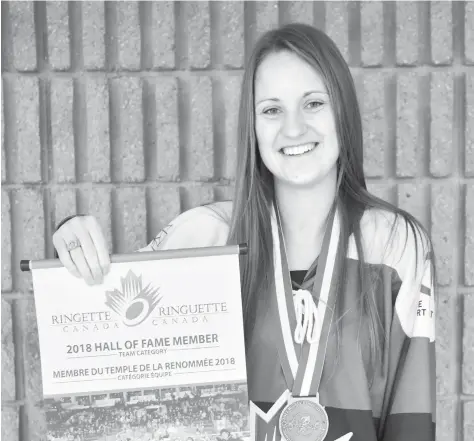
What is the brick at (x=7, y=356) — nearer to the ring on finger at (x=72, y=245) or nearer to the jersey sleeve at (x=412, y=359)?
the ring on finger at (x=72, y=245)

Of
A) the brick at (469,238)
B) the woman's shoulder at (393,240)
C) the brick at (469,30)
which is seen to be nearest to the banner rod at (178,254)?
the woman's shoulder at (393,240)

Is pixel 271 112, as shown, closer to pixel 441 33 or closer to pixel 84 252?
pixel 84 252

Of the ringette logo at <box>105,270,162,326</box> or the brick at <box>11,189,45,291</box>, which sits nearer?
the ringette logo at <box>105,270,162,326</box>

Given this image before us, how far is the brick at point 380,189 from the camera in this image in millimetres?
1845

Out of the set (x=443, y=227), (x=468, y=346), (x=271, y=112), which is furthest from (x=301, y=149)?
(x=468, y=346)

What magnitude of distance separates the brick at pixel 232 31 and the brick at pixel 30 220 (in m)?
0.68

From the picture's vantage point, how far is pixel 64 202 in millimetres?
1814

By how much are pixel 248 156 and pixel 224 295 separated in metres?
0.34

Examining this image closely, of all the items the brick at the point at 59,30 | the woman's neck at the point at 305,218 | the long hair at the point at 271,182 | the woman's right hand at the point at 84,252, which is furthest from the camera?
the brick at the point at 59,30

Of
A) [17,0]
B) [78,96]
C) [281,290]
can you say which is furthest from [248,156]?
[17,0]

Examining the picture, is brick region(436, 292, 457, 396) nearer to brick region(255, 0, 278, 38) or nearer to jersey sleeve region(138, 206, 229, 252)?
jersey sleeve region(138, 206, 229, 252)

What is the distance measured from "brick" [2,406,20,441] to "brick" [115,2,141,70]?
107 cm

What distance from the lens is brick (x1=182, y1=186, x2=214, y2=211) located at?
183 cm

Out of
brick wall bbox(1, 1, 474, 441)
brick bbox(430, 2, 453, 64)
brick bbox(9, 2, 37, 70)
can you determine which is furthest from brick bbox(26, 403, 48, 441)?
brick bbox(430, 2, 453, 64)
